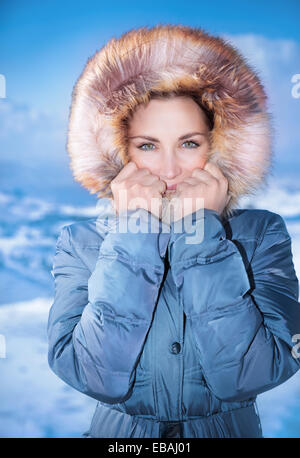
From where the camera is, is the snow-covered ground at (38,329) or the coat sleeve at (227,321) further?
the snow-covered ground at (38,329)

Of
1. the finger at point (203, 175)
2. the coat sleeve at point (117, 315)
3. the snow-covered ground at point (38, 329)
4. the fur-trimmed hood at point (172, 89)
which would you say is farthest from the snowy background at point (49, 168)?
the coat sleeve at point (117, 315)

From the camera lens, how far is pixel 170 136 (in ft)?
3.71

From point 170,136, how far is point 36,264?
551mm

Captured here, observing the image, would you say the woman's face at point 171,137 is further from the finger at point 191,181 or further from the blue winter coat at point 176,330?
the blue winter coat at point 176,330

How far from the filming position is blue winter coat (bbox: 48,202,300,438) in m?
0.96

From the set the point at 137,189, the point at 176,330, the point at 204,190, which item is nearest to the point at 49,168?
the point at 137,189

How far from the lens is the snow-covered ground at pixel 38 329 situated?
4.42 feet

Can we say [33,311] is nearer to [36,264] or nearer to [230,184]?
[36,264]

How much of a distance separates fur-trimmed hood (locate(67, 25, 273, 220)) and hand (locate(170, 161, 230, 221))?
52 millimetres

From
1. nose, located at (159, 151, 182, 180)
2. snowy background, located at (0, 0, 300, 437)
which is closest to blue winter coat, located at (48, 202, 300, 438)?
nose, located at (159, 151, 182, 180)

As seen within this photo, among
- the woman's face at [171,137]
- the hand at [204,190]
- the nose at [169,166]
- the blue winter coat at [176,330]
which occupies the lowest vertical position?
the blue winter coat at [176,330]

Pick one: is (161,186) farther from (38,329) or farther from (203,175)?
(38,329)

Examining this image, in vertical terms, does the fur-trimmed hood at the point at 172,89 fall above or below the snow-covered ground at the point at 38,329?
above

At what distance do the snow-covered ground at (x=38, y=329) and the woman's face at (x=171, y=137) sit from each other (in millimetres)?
264
